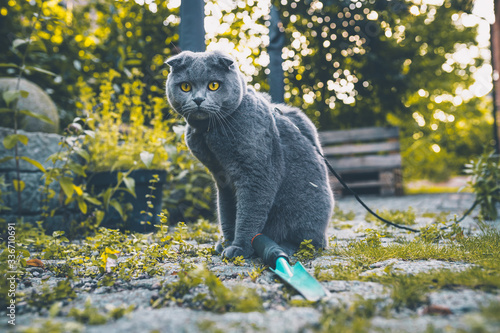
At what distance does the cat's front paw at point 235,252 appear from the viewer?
187 cm

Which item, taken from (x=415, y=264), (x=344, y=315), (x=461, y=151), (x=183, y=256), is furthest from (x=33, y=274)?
(x=461, y=151)

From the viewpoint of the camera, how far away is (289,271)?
1.48 metres

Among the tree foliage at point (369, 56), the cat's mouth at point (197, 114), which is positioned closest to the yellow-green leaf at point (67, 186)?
the cat's mouth at point (197, 114)

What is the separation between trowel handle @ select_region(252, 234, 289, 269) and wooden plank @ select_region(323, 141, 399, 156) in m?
4.84

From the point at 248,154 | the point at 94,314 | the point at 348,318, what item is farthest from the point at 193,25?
the point at 348,318

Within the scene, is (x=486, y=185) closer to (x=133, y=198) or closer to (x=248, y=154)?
(x=248, y=154)

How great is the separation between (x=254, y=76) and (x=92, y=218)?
2911mm

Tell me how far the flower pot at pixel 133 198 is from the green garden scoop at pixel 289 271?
1.40m

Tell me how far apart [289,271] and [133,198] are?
189cm

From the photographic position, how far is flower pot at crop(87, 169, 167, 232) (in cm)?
290

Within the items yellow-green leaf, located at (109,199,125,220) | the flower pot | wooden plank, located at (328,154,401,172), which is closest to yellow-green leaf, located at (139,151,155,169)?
the flower pot

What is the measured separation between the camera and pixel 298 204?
6.71 feet

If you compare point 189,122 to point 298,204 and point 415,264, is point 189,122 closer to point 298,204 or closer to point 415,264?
point 298,204

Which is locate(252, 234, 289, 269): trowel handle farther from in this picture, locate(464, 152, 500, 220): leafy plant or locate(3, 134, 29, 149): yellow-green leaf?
locate(464, 152, 500, 220): leafy plant
